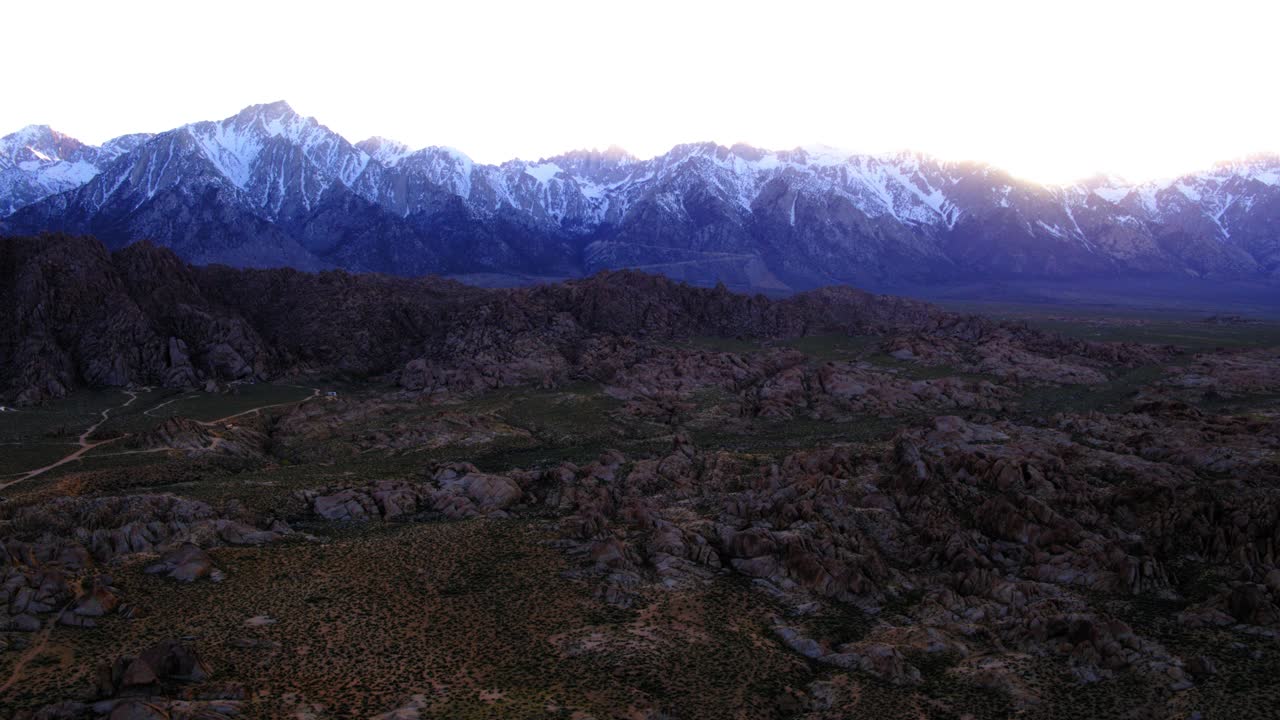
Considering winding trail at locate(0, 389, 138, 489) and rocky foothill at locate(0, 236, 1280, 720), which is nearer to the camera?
rocky foothill at locate(0, 236, 1280, 720)

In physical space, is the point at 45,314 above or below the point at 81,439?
above

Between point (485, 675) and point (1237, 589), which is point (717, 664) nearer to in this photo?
point (485, 675)

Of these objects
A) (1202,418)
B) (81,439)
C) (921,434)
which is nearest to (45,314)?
(81,439)

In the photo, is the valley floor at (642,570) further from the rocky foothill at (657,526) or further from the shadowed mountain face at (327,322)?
the shadowed mountain face at (327,322)

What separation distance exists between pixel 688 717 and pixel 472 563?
19529 mm

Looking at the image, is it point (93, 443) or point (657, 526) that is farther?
point (93, 443)

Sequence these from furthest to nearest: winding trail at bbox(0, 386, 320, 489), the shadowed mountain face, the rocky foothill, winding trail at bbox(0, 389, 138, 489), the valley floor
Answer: the shadowed mountain face → winding trail at bbox(0, 386, 320, 489) → winding trail at bbox(0, 389, 138, 489) → the rocky foothill → the valley floor

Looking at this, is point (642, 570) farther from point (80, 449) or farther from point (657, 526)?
point (80, 449)

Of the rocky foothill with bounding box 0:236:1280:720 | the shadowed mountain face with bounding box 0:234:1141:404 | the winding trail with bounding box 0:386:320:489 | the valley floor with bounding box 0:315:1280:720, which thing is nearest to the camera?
the valley floor with bounding box 0:315:1280:720

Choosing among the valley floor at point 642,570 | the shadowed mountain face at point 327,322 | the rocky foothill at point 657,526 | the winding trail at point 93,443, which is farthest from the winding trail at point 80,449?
the shadowed mountain face at point 327,322

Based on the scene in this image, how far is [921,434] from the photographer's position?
75.6 m

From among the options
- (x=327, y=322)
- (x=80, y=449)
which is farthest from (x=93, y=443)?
(x=327, y=322)

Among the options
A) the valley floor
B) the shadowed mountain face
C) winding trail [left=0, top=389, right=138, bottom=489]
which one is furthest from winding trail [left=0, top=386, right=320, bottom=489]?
the shadowed mountain face

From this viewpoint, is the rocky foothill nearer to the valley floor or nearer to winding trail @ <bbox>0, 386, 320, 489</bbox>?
the valley floor
